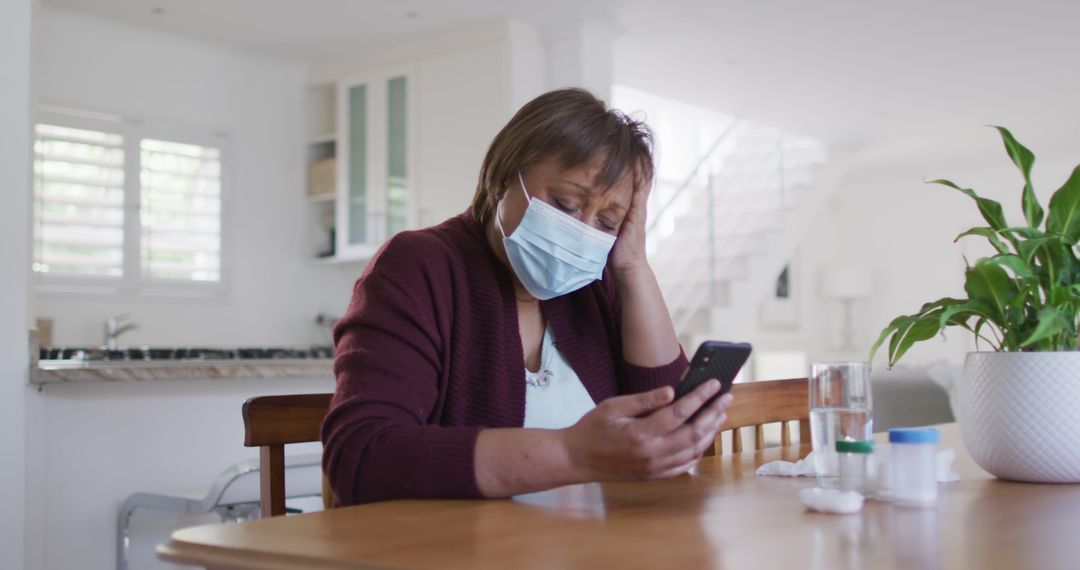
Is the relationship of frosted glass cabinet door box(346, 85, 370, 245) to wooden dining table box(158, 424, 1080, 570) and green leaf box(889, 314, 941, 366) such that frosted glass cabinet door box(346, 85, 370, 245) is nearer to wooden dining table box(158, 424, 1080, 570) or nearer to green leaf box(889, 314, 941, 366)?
green leaf box(889, 314, 941, 366)

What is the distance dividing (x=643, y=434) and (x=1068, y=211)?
2.14 feet

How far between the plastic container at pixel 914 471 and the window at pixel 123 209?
431 centimetres

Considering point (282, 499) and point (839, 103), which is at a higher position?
point (839, 103)

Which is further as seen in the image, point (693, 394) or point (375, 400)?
point (375, 400)

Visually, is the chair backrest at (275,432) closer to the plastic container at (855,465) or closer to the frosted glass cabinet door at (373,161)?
the plastic container at (855,465)

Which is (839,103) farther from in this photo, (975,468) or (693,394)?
(693,394)

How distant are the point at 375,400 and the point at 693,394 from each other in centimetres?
36

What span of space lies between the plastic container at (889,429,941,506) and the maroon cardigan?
0.42 m

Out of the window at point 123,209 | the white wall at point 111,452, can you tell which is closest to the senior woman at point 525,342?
the white wall at point 111,452

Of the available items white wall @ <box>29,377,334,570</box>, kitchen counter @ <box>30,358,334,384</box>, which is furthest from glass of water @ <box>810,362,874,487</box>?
white wall @ <box>29,377,334,570</box>

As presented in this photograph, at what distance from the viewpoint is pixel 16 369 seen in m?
2.39

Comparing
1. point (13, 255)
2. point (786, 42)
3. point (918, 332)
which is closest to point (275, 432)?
point (918, 332)

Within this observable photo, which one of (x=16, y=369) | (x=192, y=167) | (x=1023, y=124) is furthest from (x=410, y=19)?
(x=1023, y=124)

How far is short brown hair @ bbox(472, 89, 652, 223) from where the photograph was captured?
1.44 metres
